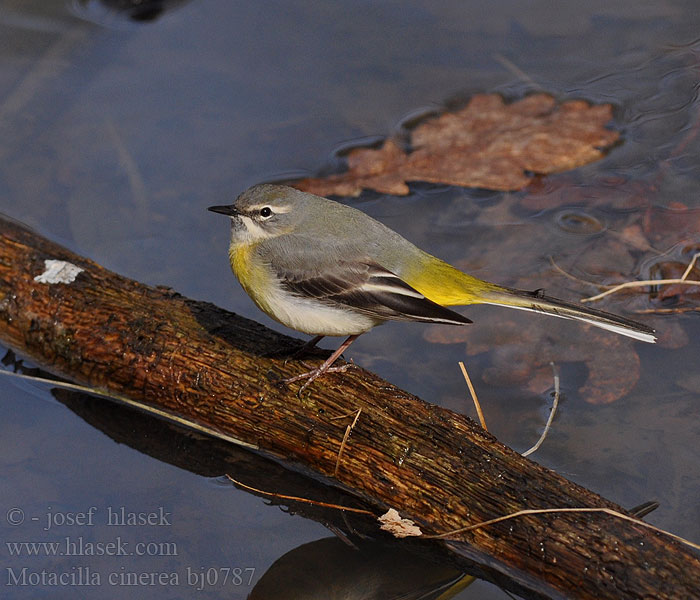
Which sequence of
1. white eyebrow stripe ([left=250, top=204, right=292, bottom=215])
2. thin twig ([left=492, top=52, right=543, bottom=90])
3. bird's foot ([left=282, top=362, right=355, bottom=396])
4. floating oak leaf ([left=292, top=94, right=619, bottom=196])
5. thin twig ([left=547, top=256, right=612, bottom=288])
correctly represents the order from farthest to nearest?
thin twig ([left=492, top=52, right=543, bottom=90]) → floating oak leaf ([left=292, top=94, right=619, bottom=196]) → thin twig ([left=547, top=256, right=612, bottom=288]) → white eyebrow stripe ([left=250, top=204, right=292, bottom=215]) → bird's foot ([left=282, top=362, right=355, bottom=396])

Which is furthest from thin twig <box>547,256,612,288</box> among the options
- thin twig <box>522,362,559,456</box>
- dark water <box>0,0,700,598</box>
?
thin twig <box>522,362,559,456</box>

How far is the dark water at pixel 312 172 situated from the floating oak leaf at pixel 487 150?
173 mm

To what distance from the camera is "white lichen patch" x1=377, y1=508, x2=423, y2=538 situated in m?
4.97

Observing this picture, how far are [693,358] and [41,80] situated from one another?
23.2 feet

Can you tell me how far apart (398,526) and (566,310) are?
64.0 inches

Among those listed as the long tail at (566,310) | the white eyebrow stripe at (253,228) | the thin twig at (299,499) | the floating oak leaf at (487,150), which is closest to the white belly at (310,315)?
the white eyebrow stripe at (253,228)

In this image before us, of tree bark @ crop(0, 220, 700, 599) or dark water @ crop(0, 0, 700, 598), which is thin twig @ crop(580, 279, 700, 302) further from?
tree bark @ crop(0, 220, 700, 599)

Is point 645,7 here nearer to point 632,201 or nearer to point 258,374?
point 632,201

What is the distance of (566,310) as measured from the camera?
522 cm

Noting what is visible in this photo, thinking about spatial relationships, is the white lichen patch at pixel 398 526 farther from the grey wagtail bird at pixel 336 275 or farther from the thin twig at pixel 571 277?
the thin twig at pixel 571 277

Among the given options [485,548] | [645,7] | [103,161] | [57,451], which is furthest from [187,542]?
[645,7]

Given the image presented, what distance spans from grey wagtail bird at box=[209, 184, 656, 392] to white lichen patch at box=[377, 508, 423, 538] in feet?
3.13

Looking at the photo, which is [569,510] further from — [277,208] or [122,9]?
[122,9]

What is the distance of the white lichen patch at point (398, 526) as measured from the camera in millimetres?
4975
